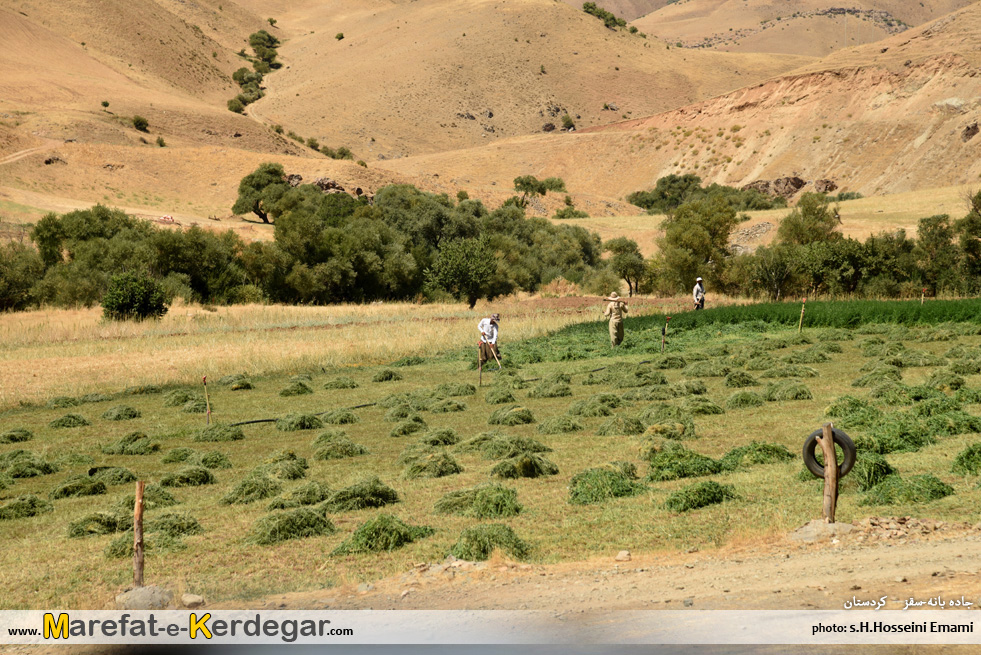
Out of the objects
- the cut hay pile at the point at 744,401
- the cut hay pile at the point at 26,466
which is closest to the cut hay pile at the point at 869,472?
the cut hay pile at the point at 744,401

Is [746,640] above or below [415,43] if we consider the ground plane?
below

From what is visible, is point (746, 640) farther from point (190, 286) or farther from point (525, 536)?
point (190, 286)

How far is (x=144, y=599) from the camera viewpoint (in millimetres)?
8906

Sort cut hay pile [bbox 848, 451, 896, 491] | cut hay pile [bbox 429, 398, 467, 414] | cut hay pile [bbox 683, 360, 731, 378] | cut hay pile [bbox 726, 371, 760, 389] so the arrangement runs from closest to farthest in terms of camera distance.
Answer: cut hay pile [bbox 848, 451, 896, 491], cut hay pile [bbox 429, 398, 467, 414], cut hay pile [bbox 726, 371, 760, 389], cut hay pile [bbox 683, 360, 731, 378]

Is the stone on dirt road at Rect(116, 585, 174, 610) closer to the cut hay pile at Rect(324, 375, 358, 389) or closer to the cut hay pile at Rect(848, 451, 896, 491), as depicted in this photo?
the cut hay pile at Rect(848, 451, 896, 491)

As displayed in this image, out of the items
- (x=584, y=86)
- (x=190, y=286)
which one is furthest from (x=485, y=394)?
(x=584, y=86)

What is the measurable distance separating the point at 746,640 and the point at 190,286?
→ 54.2 metres

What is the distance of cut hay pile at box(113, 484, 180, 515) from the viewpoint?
1323cm

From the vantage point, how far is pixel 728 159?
107250 mm

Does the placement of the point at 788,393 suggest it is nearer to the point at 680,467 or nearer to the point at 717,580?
the point at 680,467

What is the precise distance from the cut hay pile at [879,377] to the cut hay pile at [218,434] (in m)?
14.7

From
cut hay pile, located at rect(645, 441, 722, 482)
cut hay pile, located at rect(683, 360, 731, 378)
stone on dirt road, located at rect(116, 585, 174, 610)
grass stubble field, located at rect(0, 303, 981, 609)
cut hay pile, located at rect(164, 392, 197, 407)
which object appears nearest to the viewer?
stone on dirt road, located at rect(116, 585, 174, 610)

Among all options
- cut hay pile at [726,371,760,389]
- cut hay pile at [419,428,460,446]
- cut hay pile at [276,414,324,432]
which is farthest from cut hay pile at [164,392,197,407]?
cut hay pile at [726,371,760,389]

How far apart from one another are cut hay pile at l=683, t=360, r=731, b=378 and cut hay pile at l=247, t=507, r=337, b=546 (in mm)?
15839
